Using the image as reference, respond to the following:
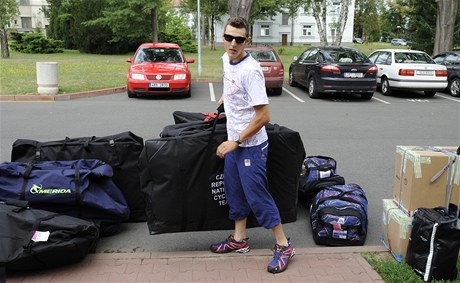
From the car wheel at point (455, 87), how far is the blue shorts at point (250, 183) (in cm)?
1335

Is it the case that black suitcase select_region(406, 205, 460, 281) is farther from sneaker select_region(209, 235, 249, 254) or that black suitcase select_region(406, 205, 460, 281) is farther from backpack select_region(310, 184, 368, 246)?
sneaker select_region(209, 235, 249, 254)

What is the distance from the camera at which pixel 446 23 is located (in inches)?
810

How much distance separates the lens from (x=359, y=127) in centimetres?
961

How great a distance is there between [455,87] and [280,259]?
44.5 ft

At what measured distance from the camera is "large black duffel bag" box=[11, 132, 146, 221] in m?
4.25

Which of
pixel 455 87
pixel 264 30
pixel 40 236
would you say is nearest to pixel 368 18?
pixel 264 30

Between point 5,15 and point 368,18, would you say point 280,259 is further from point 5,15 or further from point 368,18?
point 368,18

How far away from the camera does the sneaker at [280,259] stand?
3455 millimetres

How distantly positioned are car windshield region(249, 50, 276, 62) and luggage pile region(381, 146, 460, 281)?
11.0 m

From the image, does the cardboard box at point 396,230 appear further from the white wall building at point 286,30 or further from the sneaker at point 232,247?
the white wall building at point 286,30

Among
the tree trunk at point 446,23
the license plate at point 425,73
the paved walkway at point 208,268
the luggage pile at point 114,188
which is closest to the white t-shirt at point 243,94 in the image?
the luggage pile at point 114,188

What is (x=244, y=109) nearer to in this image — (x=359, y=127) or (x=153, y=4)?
(x=359, y=127)

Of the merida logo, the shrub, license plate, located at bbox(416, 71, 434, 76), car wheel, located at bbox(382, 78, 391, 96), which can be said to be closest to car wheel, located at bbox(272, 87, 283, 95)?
car wheel, located at bbox(382, 78, 391, 96)

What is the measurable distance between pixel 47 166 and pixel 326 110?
8814mm
